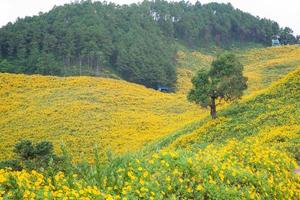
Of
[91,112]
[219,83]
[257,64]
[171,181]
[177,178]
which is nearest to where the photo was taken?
[171,181]

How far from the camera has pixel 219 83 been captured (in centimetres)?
3669

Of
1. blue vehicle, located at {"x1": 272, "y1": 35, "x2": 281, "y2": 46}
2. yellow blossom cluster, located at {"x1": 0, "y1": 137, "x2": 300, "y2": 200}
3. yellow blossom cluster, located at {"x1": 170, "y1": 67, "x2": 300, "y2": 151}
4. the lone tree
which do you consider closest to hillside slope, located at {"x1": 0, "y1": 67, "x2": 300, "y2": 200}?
yellow blossom cluster, located at {"x1": 0, "y1": 137, "x2": 300, "y2": 200}

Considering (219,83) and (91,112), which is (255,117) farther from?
(91,112)

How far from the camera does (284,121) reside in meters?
26.7

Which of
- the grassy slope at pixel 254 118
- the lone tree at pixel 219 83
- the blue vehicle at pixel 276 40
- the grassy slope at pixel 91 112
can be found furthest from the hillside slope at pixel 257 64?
the grassy slope at pixel 254 118

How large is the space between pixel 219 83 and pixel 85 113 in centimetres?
2138

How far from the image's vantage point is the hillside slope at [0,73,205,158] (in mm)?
44125

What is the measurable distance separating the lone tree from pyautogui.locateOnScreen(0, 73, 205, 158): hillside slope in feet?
23.4

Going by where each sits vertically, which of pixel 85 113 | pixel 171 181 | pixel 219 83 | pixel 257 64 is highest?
pixel 171 181

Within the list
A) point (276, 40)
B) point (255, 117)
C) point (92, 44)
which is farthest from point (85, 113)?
point (276, 40)

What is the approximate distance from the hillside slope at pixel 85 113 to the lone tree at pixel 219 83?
713 cm

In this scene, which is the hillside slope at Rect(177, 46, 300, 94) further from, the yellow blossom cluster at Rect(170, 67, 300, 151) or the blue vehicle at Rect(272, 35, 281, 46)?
the yellow blossom cluster at Rect(170, 67, 300, 151)

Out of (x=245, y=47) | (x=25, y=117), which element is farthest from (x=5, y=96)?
(x=245, y=47)

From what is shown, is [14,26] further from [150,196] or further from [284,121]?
[150,196]
